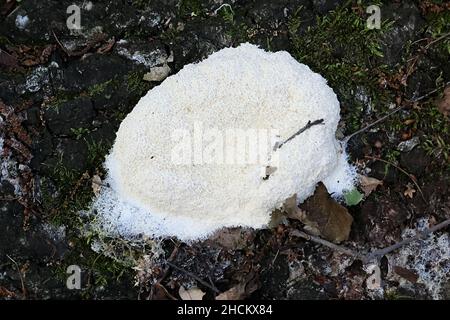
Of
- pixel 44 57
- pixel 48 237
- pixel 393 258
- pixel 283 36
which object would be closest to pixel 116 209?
pixel 48 237

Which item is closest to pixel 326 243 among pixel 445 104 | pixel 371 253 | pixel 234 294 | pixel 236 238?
pixel 371 253

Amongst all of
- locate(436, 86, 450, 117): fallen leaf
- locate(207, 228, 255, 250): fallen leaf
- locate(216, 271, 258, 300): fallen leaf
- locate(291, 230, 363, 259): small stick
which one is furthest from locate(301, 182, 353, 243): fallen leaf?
locate(436, 86, 450, 117): fallen leaf

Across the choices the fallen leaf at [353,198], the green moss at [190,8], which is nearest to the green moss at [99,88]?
the green moss at [190,8]

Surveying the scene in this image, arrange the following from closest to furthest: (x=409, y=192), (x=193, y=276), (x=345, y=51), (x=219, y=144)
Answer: (x=219, y=144) → (x=193, y=276) → (x=409, y=192) → (x=345, y=51)

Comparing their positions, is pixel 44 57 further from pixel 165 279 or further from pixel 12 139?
pixel 165 279

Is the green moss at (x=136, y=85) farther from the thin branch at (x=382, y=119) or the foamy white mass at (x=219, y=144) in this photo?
the thin branch at (x=382, y=119)

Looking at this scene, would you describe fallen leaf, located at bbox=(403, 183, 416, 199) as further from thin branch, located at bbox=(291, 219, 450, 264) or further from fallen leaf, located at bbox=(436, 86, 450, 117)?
fallen leaf, located at bbox=(436, 86, 450, 117)

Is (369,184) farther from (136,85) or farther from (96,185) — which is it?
(96,185)
